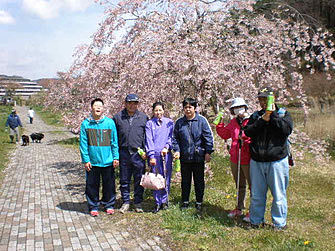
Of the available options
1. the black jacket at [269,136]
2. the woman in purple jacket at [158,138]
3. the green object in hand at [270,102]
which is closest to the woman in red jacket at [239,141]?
the black jacket at [269,136]

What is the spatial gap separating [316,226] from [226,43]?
4.10m

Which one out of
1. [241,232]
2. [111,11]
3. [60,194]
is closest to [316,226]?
Answer: [241,232]

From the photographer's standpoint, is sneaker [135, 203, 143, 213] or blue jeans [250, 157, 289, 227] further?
sneaker [135, 203, 143, 213]

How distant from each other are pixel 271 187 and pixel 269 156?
1.41 ft

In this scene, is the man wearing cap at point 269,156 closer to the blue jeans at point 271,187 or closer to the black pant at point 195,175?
the blue jeans at point 271,187

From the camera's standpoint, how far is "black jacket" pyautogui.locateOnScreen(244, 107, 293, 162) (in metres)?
3.95

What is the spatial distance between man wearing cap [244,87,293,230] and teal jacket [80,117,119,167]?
6.80ft

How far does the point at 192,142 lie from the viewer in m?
4.78

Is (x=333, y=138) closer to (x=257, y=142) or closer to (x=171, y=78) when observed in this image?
(x=171, y=78)

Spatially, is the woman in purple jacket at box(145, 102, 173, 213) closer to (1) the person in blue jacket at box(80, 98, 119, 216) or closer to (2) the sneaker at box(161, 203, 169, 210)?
(2) the sneaker at box(161, 203, 169, 210)

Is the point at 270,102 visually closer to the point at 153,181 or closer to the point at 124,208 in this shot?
the point at 153,181

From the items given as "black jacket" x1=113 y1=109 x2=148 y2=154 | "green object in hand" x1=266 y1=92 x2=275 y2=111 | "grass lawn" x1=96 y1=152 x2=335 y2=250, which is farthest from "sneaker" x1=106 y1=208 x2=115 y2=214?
"green object in hand" x1=266 y1=92 x2=275 y2=111

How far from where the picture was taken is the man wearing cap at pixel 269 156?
12.9 feet

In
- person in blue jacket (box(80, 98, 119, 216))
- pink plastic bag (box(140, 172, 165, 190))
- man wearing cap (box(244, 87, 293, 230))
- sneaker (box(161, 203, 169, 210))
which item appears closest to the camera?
man wearing cap (box(244, 87, 293, 230))
